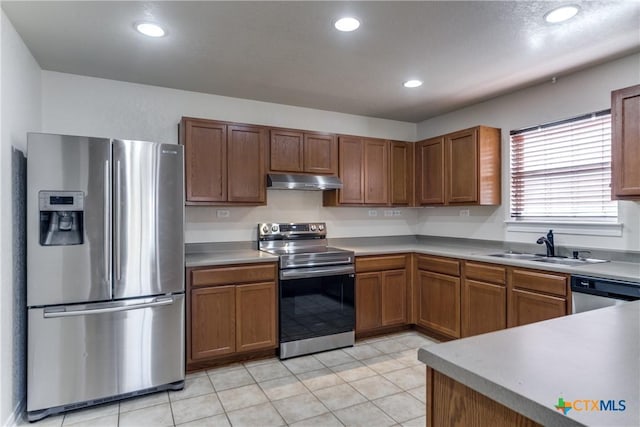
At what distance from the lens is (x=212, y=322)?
302cm

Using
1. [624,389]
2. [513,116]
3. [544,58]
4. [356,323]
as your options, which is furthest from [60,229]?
[513,116]

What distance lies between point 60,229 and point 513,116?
12.9ft

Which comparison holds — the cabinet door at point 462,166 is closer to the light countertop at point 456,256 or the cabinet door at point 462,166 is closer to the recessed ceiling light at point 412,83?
the light countertop at point 456,256

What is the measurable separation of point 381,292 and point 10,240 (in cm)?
303

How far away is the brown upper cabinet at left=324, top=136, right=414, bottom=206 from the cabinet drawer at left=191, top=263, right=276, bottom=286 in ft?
3.83

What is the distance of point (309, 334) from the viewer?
3377mm

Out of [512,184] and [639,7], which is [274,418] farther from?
[639,7]

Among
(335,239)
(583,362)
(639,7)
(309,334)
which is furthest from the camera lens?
(335,239)

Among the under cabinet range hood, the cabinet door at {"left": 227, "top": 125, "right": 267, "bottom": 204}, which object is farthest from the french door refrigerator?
the under cabinet range hood

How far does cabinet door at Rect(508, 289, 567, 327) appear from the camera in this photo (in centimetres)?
264

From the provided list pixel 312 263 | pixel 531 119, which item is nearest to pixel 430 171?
pixel 531 119

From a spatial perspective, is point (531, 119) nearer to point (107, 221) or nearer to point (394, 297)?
point (394, 297)

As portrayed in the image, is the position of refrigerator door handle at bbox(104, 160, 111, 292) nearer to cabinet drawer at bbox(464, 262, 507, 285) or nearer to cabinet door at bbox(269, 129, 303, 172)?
cabinet door at bbox(269, 129, 303, 172)

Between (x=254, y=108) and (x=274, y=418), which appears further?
(x=254, y=108)
